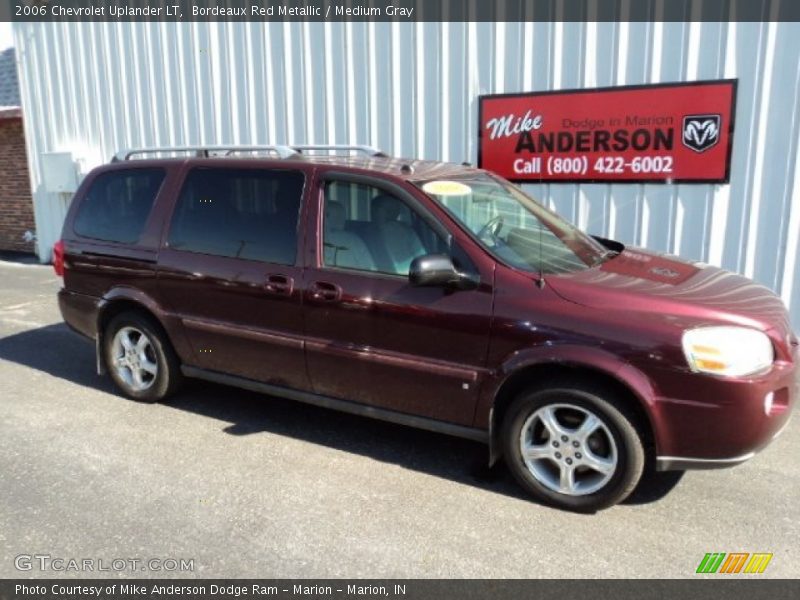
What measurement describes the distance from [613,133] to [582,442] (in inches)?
172

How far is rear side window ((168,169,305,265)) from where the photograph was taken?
3.95 m

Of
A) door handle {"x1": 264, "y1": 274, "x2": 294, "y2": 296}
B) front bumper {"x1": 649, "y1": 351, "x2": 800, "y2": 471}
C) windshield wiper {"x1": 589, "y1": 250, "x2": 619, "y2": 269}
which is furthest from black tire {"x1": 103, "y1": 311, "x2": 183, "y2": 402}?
front bumper {"x1": 649, "y1": 351, "x2": 800, "y2": 471}

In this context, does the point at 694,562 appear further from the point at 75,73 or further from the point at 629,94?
the point at 75,73

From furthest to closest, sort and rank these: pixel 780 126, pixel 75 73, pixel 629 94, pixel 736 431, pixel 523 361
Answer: pixel 75 73
pixel 629 94
pixel 780 126
pixel 523 361
pixel 736 431

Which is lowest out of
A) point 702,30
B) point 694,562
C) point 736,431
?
point 694,562

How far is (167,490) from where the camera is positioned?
11.4ft

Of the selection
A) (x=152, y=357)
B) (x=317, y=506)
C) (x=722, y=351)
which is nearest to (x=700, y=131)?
(x=722, y=351)

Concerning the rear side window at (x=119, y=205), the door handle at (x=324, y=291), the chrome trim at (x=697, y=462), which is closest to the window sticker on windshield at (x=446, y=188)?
the door handle at (x=324, y=291)

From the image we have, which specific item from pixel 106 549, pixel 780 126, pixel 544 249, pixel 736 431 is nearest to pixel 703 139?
pixel 780 126

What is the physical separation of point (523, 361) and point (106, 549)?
215 cm

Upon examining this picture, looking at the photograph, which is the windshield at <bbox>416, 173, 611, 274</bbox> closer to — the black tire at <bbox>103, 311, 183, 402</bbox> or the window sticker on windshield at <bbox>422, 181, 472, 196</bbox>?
the window sticker on windshield at <bbox>422, 181, 472, 196</bbox>

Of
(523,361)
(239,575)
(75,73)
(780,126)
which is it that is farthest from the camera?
(75,73)

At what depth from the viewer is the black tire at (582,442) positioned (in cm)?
312

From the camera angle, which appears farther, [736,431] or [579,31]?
[579,31]
